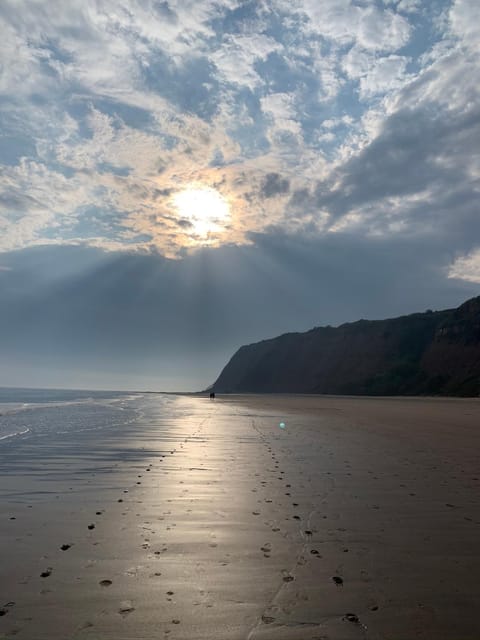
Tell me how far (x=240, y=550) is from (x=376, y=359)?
379 ft

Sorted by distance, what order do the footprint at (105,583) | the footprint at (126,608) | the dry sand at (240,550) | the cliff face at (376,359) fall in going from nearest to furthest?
the dry sand at (240,550) < the footprint at (126,608) < the footprint at (105,583) < the cliff face at (376,359)

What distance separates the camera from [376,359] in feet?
382

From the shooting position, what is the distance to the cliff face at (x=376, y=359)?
295ft

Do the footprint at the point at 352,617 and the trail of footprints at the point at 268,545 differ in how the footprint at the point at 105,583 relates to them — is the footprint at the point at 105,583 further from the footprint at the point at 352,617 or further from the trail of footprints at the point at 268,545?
the footprint at the point at 352,617

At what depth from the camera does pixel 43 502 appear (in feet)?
28.5

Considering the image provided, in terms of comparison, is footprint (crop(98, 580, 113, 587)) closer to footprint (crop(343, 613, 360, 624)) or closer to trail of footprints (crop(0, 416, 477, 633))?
trail of footprints (crop(0, 416, 477, 633))

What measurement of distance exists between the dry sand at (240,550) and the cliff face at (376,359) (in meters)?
→ 70.5

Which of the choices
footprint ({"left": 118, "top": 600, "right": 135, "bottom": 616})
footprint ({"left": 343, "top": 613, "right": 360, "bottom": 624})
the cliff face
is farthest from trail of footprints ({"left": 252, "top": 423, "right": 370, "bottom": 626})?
the cliff face

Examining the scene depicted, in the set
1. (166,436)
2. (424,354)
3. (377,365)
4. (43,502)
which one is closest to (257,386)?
(377,365)

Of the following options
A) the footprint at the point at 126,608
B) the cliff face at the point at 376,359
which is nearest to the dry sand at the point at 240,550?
the footprint at the point at 126,608

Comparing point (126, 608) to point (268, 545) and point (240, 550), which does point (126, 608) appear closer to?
point (240, 550)

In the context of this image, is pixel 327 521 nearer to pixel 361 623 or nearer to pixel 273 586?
pixel 273 586

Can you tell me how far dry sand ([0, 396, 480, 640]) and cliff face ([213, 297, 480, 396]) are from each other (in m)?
70.5

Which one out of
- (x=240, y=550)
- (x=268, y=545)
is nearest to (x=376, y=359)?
(x=268, y=545)
